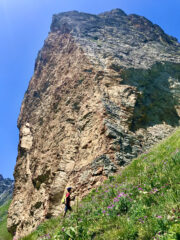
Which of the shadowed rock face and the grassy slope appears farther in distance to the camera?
the shadowed rock face

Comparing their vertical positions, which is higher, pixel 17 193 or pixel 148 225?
pixel 17 193

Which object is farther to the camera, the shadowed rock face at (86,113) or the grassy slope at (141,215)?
the shadowed rock face at (86,113)

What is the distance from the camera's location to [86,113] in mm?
18047

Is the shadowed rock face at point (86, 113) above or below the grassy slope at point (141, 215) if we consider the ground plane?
above

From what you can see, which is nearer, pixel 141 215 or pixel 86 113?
pixel 141 215

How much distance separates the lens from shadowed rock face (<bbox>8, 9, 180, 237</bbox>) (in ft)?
49.0

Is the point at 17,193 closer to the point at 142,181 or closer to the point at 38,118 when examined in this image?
the point at 38,118

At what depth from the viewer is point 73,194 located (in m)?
13.1

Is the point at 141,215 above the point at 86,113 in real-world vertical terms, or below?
below

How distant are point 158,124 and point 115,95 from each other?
4999 millimetres

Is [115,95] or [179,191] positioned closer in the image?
[179,191]

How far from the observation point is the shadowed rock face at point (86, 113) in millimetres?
14938

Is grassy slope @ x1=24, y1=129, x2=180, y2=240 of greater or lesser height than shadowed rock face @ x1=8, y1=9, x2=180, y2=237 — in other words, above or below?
below

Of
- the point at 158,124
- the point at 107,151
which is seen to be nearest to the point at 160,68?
the point at 158,124
